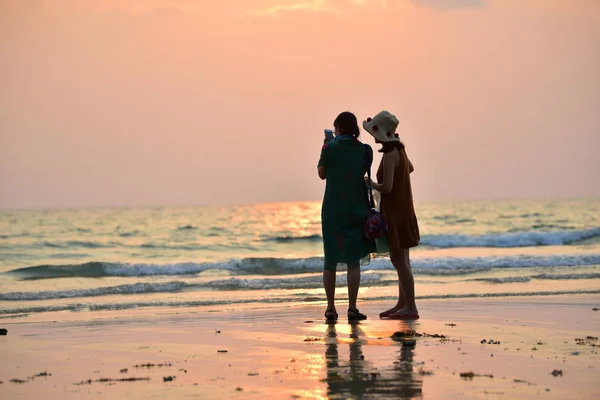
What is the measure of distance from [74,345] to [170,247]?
83.4 ft

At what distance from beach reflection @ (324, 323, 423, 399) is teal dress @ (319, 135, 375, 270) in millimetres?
1661

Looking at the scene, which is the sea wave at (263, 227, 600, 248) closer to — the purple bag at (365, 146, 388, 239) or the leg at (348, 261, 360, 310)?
the leg at (348, 261, 360, 310)

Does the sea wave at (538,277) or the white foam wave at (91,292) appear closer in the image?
the white foam wave at (91,292)

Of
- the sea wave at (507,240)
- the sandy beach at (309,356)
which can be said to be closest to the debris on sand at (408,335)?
the sandy beach at (309,356)

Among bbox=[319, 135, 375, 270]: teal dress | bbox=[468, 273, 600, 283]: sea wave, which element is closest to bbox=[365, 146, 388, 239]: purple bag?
bbox=[319, 135, 375, 270]: teal dress

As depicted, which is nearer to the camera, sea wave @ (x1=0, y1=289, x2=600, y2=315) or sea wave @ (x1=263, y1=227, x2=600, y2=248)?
sea wave @ (x1=0, y1=289, x2=600, y2=315)

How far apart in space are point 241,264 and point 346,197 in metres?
14.6

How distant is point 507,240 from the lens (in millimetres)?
33188

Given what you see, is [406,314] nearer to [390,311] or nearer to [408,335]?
[390,311]

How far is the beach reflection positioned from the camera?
5473mm

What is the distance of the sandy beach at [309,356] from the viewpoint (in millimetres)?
5699

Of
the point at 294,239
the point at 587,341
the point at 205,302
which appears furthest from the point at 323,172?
the point at 294,239

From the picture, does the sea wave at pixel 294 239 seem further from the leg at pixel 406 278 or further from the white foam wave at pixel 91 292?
the leg at pixel 406 278

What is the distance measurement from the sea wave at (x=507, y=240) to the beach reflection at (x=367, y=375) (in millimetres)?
25429
